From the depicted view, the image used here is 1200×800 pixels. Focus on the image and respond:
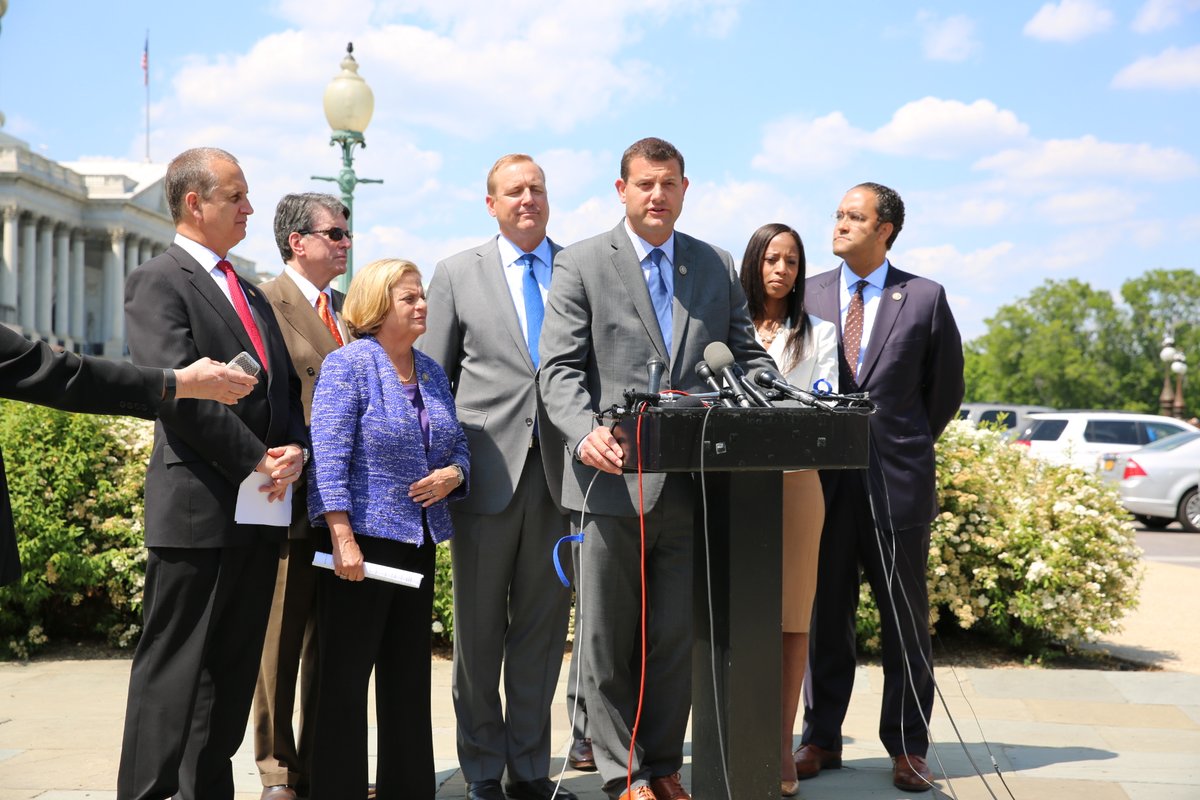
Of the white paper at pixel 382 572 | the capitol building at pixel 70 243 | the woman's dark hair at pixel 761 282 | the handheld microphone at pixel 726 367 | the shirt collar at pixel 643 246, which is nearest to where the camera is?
the handheld microphone at pixel 726 367

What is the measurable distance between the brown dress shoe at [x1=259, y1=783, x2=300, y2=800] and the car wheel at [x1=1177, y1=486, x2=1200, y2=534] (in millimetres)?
17075

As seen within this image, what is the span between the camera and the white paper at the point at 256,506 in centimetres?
397

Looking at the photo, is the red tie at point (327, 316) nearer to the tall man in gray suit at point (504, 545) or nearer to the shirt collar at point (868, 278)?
the tall man in gray suit at point (504, 545)

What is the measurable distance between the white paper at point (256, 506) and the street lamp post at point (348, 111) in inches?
405

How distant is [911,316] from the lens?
205 inches

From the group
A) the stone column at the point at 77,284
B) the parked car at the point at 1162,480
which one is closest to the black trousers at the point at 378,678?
the parked car at the point at 1162,480

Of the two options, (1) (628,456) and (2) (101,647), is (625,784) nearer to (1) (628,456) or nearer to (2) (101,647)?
(1) (628,456)

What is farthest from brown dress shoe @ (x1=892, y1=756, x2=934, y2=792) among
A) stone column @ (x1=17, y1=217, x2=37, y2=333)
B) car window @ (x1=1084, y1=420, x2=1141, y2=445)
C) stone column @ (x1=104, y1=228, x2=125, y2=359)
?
stone column @ (x1=104, y1=228, x2=125, y2=359)

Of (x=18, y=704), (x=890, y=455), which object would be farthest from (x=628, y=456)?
(x=18, y=704)

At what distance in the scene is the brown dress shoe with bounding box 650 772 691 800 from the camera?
14.5ft

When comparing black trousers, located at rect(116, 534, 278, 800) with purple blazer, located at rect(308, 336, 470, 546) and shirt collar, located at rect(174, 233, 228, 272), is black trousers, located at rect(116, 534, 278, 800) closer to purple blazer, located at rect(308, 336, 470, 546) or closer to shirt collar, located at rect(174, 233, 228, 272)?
purple blazer, located at rect(308, 336, 470, 546)

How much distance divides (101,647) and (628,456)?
544 cm

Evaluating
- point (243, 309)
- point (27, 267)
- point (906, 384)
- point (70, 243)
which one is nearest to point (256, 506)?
point (243, 309)

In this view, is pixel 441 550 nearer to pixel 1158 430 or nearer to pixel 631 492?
pixel 631 492
